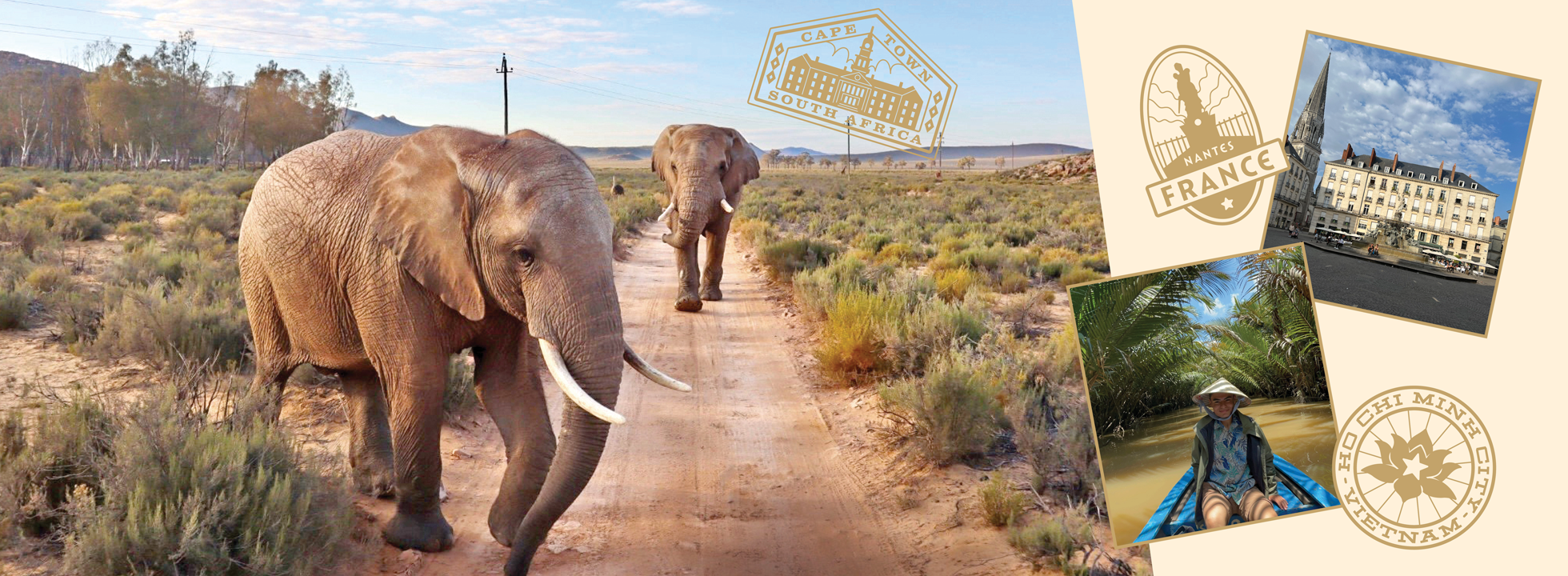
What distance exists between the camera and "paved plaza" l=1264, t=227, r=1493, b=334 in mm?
3475

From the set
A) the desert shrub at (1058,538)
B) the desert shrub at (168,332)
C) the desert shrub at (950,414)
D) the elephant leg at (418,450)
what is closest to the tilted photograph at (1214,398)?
the desert shrub at (1058,538)

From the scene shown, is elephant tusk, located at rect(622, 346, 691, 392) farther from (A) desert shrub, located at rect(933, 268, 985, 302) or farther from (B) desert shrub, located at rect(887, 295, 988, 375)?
(A) desert shrub, located at rect(933, 268, 985, 302)

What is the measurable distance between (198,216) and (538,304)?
1637cm

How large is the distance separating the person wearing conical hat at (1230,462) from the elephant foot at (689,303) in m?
9.07

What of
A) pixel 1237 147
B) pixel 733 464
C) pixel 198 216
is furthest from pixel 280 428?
pixel 198 216

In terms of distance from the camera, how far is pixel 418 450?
455 cm

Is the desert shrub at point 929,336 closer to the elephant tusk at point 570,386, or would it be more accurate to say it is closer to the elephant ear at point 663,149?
the elephant tusk at point 570,386

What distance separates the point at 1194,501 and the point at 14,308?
10588 millimetres

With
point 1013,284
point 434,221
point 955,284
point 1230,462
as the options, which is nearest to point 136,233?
point 955,284

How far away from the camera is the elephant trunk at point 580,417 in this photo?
153 inches

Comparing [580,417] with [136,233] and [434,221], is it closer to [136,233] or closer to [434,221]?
[434,221]

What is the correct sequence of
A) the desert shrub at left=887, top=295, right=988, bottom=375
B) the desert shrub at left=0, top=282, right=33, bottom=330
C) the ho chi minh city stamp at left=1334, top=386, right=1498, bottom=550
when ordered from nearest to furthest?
the ho chi minh city stamp at left=1334, top=386, right=1498, bottom=550 → the desert shrub at left=887, top=295, right=988, bottom=375 → the desert shrub at left=0, top=282, right=33, bottom=330

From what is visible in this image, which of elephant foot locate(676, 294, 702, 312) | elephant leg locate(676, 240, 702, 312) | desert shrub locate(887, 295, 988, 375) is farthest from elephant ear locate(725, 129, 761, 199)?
desert shrub locate(887, 295, 988, 375)

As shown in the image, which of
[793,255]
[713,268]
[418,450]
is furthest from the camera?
[793,255]
